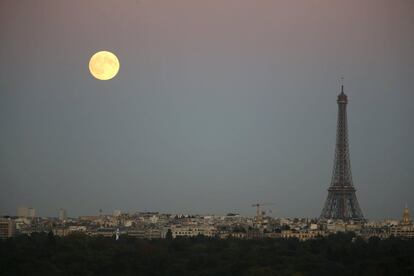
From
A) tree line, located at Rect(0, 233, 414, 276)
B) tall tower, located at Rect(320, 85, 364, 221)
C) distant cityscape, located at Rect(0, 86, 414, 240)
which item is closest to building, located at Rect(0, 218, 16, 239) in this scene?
distant cityscape, located at Rect(0, 86, 414, 240)

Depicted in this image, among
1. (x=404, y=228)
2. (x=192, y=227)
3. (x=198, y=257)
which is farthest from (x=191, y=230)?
(x=198, y=257)

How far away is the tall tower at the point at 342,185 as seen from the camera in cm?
6969

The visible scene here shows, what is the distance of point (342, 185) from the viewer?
69.4 m

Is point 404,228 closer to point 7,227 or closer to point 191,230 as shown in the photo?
point 191,230

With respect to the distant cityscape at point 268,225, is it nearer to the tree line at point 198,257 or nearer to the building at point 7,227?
the building at point 7,227

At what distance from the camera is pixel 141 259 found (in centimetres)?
4722

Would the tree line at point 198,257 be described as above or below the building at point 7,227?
below

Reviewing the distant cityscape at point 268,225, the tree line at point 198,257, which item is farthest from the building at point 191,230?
the tree line at point 198,257

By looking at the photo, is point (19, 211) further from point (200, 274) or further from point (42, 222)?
point (200, 274)

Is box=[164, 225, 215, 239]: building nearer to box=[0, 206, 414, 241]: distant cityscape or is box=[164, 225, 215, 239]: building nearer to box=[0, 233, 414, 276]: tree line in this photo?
box=[0, 206, 414, 241]: distant cityscape

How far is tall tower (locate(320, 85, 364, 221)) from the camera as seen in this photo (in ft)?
229

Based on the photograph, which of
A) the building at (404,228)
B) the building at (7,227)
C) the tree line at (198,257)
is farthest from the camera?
the building at (404,228)

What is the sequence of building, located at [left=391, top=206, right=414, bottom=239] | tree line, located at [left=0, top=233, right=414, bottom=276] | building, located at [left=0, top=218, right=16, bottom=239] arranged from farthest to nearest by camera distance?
building, located at [left=391, top=206, right=414, bottom=239], building, located at [left=0, top=218, right=16, bottom=239], tree line, located at [left=0, top=233, right=414, bottom=276]

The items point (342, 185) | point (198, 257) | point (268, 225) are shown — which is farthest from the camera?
point (268, 225)
